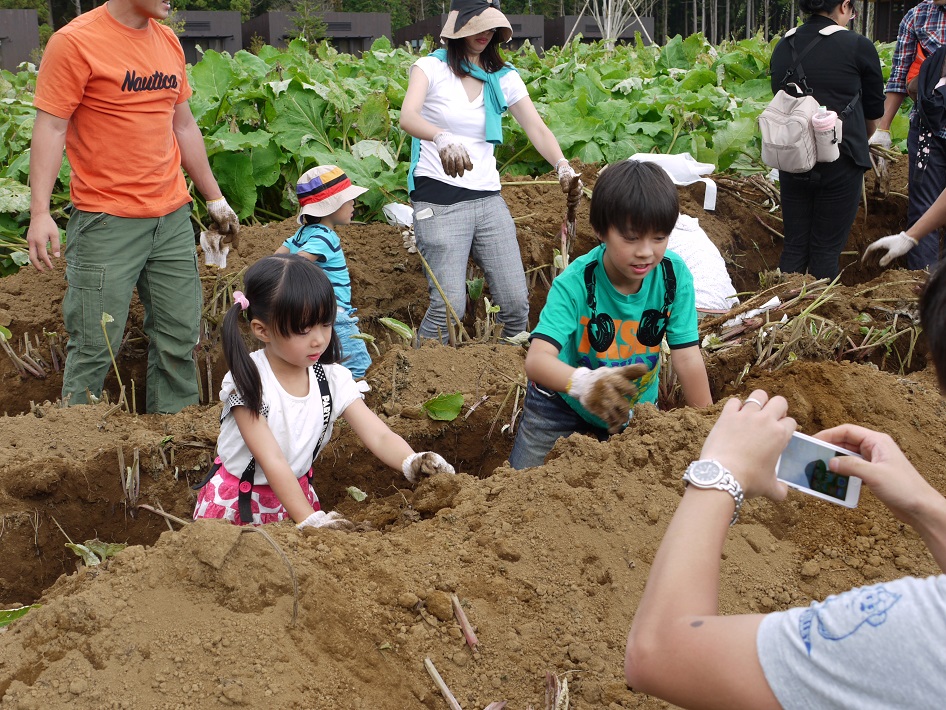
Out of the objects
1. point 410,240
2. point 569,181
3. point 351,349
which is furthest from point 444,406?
point 410,240

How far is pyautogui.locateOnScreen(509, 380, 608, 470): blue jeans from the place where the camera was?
2.96 m

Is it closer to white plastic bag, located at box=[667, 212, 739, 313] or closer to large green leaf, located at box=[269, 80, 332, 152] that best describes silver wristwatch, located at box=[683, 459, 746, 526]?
white plastic bag, located at box=[667, 212, 739, 313]

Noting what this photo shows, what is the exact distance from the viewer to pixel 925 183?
5.03 meters

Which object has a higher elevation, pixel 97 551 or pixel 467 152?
pixel 467 152

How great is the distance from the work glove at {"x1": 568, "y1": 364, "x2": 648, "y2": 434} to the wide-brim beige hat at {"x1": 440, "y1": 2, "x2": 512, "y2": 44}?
7.23 feet

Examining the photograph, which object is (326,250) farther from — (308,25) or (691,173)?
(308,25)

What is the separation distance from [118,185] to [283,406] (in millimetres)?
1597

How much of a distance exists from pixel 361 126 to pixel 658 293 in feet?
12.3

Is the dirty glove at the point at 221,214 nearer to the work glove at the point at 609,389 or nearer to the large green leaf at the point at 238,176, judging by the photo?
the large green leaf at the point at 238,176

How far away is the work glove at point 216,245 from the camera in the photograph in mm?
4484

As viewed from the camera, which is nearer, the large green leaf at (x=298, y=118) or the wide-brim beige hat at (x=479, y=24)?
the wide-brim beige hat at (x=479, y=24)

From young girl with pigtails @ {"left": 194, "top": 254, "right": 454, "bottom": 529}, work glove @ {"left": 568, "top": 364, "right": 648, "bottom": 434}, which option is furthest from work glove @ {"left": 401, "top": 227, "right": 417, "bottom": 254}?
work glove @ {"left": 568, "top": 364, "right": 648, "bottom": 434}

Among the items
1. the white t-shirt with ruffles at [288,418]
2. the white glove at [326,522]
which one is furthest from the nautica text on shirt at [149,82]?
the white glove at [326,522]

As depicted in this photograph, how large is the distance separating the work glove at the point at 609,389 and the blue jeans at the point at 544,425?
20.5 inches
